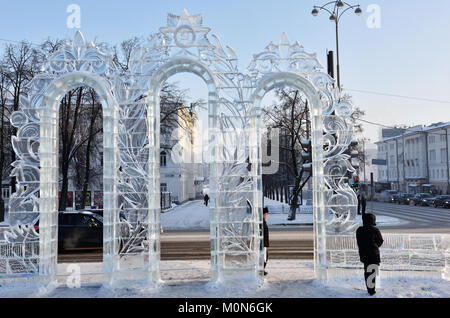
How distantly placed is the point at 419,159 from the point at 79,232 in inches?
2523

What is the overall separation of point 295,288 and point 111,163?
15.8 feet

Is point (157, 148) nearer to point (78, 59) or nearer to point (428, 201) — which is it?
point (78, 59)

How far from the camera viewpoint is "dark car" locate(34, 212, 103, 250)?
14.4m

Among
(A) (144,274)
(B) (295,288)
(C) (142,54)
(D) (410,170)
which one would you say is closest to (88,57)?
(C) (142,54)

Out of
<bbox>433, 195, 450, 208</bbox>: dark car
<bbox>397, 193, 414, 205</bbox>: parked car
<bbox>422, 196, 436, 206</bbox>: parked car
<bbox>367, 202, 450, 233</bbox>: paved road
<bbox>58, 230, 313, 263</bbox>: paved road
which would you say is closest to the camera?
<bbox>58, 230, 313, 263</bbox>: paved road

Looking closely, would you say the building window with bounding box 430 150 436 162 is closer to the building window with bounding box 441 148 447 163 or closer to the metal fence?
the building window with bounding box 441 148 447 163

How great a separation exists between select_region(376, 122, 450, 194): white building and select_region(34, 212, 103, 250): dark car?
55175 mm

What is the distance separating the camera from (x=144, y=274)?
854 centimetres

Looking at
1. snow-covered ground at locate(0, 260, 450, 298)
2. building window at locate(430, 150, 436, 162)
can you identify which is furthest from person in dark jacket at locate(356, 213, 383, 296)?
building window at locate(430, 150, 436, 162)

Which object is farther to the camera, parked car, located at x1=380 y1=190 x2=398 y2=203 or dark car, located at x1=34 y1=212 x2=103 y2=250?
parked car, located at x1=380 y1=190 x2=398 y2=203

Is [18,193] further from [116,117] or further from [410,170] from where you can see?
Answer: [410,170]

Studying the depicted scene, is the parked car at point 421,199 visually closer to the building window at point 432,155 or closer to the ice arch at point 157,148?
the building window at point 432,155

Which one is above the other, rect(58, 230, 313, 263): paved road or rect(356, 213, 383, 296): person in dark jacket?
rect(356, 213, 383, 296): person in dark jacket

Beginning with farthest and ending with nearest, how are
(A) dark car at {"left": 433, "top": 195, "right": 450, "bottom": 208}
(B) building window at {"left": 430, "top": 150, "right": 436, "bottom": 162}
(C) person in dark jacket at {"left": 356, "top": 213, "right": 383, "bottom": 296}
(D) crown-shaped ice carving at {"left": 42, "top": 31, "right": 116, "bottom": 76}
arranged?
(B) building window at {"left": 430, "top": 150, "right": 436, "bottom": 162} < (A) dark car at {"left": 433, "top": 195, "right": 450, "bottom": 208} < (D) crown-shaped ice carving at {"left": 42, "top": 31, "right": 116, "bottom": 76} < (C) person in dark jacket at {"left": 356, "top": 213, "right": 383, "bottom": 296}
